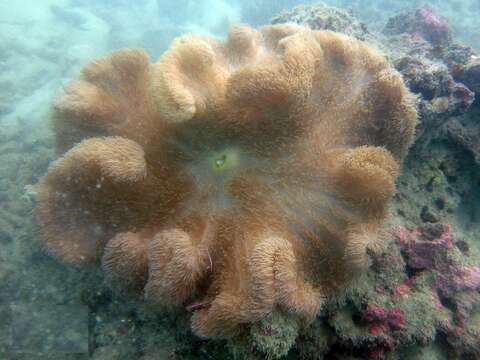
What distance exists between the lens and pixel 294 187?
3148 millimetres

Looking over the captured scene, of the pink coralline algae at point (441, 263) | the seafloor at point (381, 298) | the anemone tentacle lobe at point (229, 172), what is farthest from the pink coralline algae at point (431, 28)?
the pink coralline algae at point (441, 263)

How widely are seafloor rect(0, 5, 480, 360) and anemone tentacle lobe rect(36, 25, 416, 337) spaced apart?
0.35m

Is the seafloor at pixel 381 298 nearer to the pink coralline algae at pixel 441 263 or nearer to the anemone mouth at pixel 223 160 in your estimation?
the pink coralline algae at pixel 441 263

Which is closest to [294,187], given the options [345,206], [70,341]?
[345,206]

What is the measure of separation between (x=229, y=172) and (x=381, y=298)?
69.9 inches

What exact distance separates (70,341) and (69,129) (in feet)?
6.53

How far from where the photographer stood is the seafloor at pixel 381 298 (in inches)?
116

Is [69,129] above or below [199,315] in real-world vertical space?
above

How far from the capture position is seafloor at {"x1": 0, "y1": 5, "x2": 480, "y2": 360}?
296cm

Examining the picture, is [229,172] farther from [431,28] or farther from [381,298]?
[431,28]

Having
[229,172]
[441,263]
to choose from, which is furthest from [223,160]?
[441,263]

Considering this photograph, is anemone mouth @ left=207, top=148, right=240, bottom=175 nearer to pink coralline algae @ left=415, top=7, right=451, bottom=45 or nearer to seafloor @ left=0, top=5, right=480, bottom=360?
seafloor @ left=0, top=5, right=480, bottom=360

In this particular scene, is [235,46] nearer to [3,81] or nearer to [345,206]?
[345,206]

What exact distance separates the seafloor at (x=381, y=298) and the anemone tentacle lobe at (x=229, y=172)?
35cm
